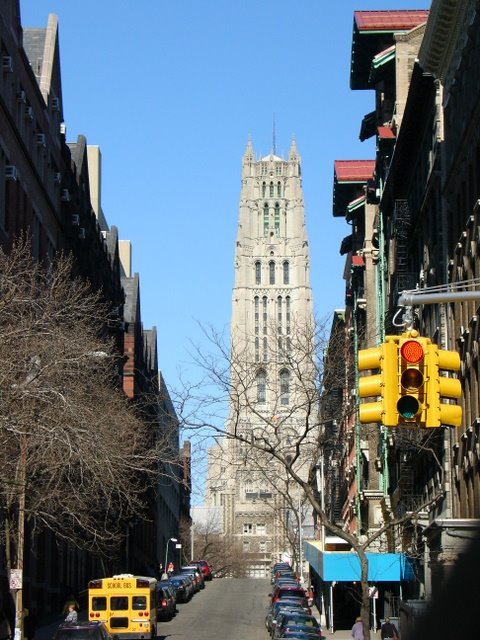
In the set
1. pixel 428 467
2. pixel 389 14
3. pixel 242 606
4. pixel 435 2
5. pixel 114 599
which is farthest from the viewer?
pixel 242 606

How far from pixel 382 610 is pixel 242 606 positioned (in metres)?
12.2

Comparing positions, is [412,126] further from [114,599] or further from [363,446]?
[363,446]

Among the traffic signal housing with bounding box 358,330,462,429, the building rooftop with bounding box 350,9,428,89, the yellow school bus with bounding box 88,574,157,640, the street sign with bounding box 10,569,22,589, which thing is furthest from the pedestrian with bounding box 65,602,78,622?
the building rooftop with bounding box 350,9,428,89

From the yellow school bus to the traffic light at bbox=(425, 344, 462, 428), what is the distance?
3285 centimetres

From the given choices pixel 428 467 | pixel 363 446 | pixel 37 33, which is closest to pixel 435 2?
pixel 428 467

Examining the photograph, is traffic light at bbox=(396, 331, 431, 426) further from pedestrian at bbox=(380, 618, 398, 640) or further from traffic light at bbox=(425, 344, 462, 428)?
pedestrian at bbox=(380, 618, 398, 640)

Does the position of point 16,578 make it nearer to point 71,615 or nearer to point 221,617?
point 71,615

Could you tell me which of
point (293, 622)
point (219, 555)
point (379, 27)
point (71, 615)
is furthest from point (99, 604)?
point (219, 555)

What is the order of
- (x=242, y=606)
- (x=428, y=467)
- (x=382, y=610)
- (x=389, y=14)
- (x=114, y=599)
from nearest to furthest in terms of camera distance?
(x=114, y=599) < (x=428, y=467) < (x=382, y=610) < (x=389, y=14) < (x=242, y=606)

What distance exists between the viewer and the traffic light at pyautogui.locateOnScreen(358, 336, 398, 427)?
10.5 m

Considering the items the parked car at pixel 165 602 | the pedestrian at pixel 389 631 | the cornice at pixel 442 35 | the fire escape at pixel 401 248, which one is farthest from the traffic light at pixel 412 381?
the parked car at pixel 165 602

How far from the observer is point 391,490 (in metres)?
60.4

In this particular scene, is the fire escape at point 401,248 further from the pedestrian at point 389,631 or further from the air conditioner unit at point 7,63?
the pedestrian at point 389,631

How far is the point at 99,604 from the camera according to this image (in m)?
42.9
